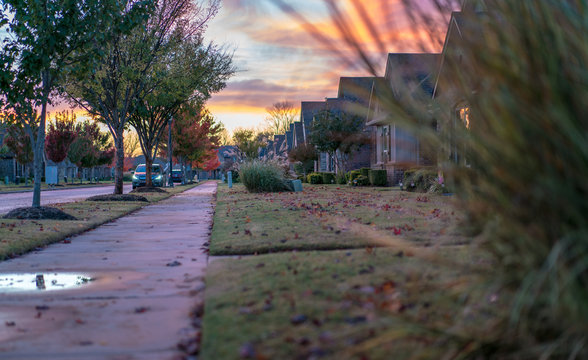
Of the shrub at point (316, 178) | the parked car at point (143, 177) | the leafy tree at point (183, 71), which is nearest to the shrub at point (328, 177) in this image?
the shrub at point (316, 178)

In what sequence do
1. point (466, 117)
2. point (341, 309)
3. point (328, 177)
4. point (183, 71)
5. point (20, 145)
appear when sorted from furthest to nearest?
point (20, 145), point (328, 177), point (183, 71), point (341, 309), point (466, 117)

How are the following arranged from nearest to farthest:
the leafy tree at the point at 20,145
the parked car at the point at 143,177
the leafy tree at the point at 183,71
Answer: the leafy tree at the point at 183,71, the parked car at the point at 143,177, the leafy tree at the point at 20,145

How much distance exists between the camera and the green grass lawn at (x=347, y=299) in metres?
2.70

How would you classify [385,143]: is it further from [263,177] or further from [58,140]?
[58,140]

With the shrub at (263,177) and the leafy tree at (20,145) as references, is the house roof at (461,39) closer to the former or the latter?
the shrub at (263,177)

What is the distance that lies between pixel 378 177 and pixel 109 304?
20.8 m

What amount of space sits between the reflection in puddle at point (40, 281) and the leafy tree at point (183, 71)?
47.0 ft

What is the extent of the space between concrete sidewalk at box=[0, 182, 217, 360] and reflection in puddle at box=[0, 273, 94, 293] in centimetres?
14

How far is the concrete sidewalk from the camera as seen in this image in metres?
3.37

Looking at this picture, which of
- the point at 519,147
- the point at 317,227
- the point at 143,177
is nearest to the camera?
the point at 519,147

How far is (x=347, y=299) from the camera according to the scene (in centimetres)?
388

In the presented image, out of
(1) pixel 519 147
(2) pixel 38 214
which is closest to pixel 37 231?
(2) pixel 38 214

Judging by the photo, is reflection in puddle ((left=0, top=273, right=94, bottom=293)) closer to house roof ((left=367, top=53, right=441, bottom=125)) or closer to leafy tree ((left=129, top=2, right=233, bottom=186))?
house roof ((left=367, top=53, right=441, bottom=125))

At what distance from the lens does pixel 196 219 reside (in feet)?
38.5
